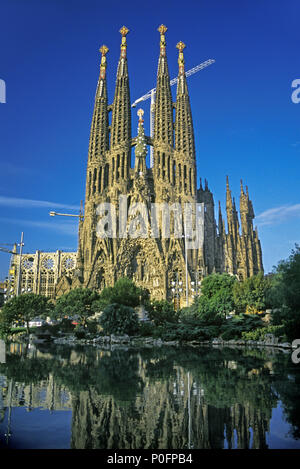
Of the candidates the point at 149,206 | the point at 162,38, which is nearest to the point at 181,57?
the point at 162,38

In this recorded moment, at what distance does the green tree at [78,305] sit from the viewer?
45281 mm

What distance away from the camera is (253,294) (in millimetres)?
36938

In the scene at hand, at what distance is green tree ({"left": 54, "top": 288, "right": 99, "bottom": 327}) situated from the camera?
45281 millimetres

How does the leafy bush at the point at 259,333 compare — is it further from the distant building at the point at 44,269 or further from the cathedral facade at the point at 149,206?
the distant building at the point at 44,269

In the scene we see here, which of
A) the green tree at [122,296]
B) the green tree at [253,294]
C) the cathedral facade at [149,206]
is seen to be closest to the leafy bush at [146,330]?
the green tree at [122,296]

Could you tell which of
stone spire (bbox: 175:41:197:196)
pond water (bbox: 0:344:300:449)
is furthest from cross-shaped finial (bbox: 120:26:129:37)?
pond water (bbox: 0:344:300:449)

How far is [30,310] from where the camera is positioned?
4384 centimetres

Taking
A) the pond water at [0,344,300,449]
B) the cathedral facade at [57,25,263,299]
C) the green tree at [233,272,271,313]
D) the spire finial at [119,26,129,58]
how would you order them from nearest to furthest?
the pond water at [0,344,300,449]
the green tree at [233,272,271,313]
the cathedral facade at [57,25,263,299]
the spire finial at [119,26,129,58]

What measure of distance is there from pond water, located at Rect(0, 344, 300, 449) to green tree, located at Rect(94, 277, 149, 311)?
29561 mm

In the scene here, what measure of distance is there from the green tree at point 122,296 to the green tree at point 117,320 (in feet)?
23.0

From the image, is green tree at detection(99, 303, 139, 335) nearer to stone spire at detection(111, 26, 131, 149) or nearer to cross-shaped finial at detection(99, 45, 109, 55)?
stone spire at detection(111, 26, 131, 149)

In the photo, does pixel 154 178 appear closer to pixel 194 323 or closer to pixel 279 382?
pixel 194 323

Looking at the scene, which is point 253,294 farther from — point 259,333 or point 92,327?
point 92,327
